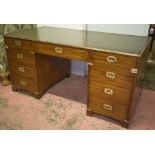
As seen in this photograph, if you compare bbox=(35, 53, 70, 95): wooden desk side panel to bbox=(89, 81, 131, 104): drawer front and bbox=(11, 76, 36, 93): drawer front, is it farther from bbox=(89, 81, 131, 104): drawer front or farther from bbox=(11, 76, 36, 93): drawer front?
bbox=(89, 81, 131, 104): drawer front

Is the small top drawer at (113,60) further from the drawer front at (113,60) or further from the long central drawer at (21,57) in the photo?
the long central drawer at (21,57)

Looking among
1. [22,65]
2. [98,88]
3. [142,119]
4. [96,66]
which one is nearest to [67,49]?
[96,66]

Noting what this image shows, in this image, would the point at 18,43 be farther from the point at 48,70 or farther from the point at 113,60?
the point at 113,60

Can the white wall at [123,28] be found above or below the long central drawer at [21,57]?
above

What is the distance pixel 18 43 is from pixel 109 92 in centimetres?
98

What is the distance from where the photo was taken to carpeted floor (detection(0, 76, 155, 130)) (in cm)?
169

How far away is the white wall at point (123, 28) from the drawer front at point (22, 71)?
84 cm

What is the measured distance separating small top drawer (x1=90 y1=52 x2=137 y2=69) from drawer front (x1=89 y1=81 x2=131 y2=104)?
192 mm

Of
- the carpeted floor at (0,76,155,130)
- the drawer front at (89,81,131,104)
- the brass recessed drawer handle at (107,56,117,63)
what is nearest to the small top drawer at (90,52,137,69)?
the brass recessed drawer handle at (107,56,117,63)

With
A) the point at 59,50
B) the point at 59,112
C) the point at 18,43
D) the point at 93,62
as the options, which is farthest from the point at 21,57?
the point at 93,62

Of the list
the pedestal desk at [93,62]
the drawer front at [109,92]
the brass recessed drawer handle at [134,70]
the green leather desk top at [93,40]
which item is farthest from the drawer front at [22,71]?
the brass recessed drawer handle at [134,70]

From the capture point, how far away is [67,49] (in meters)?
1.62

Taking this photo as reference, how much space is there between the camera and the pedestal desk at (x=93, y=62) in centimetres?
146
